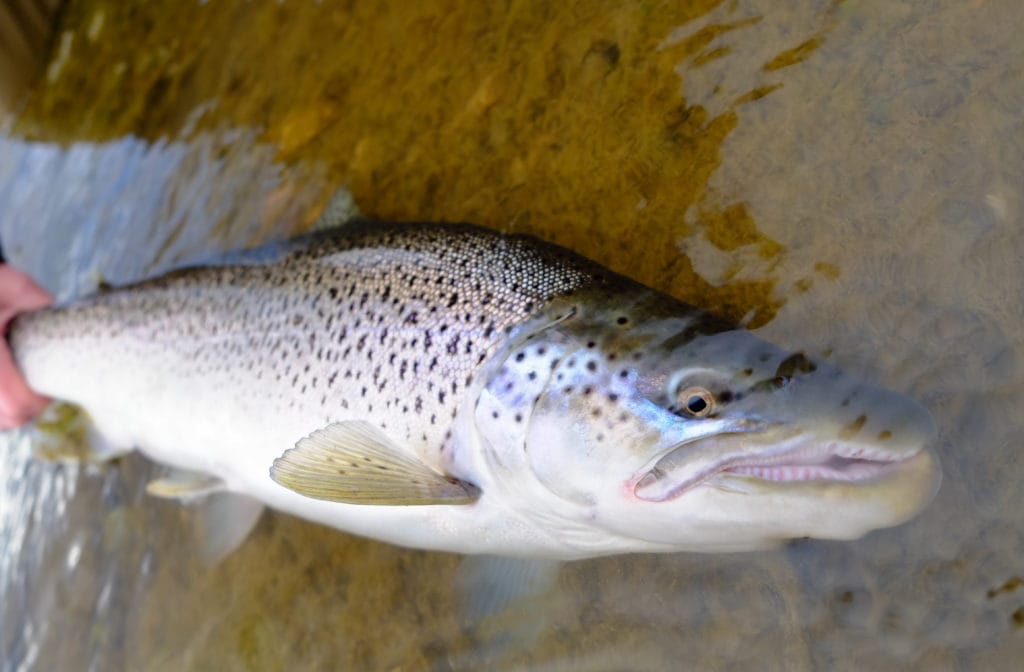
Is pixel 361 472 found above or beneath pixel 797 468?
beneath

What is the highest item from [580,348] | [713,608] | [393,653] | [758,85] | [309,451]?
[758,85]

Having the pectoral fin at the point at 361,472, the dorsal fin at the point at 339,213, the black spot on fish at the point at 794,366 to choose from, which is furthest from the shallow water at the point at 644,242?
the pectoral fin at the point at 361,472

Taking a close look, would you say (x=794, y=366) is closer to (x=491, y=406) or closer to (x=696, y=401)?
(x=696, y=401)

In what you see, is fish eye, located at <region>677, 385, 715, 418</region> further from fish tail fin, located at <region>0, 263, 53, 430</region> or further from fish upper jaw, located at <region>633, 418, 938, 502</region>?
fish tail fin, located at <region>0, 263, 53, 430</region>

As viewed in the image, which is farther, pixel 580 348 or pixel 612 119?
pixel 612 119

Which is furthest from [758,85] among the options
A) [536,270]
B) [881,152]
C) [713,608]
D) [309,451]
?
[309,451]

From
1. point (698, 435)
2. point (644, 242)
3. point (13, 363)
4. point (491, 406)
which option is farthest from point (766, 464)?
point (13, 363)

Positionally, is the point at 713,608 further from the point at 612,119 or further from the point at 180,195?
the point at 180,195
